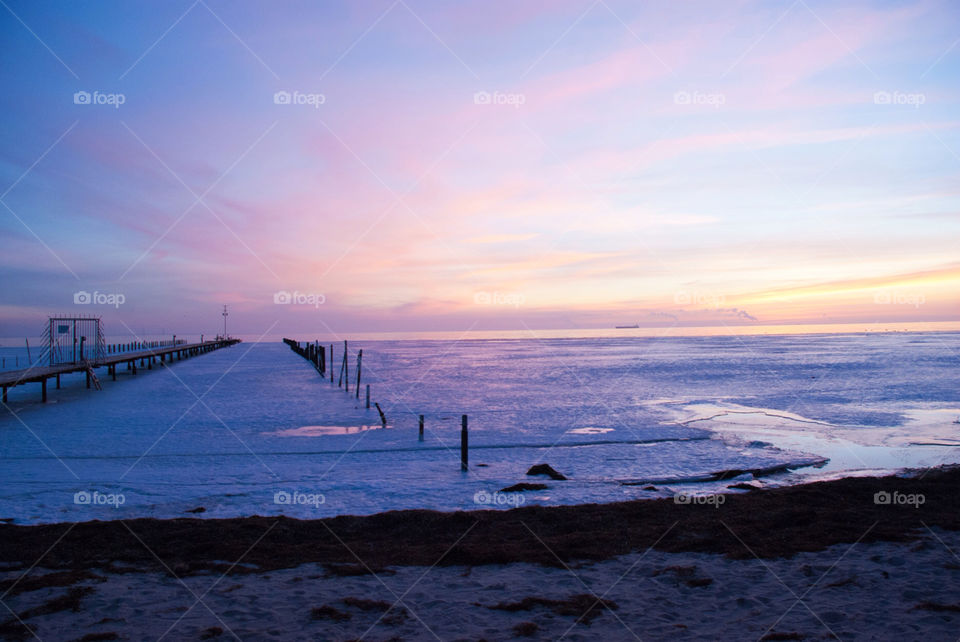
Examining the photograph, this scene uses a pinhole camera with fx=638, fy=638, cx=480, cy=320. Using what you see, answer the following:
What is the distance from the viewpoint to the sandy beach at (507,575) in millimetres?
5199

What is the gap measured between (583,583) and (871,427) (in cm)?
1535

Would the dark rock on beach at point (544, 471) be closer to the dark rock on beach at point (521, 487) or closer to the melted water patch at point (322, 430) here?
the dark rock on beach at point (521, 487)

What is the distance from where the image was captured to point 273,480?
11852 mm

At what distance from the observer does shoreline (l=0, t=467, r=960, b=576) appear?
686 centimetres

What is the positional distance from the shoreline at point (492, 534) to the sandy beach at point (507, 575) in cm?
3

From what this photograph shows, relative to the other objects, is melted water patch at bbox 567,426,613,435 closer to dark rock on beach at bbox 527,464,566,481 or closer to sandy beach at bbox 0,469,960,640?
dark rock on beach at bbox 527,464,566,481

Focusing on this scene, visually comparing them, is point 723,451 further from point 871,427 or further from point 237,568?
point 237,568

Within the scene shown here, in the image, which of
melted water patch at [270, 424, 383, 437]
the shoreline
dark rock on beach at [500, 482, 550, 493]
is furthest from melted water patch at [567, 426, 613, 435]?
the shoreline

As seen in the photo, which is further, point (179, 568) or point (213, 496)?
point (213, 496)

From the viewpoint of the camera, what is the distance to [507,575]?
253 inches

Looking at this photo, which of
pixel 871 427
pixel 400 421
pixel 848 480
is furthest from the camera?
pixel 400 421

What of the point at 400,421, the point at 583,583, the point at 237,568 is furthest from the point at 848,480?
the point at 400,421

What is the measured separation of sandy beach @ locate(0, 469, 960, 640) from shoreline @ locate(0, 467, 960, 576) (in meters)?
0.03

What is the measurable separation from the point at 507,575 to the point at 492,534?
1488 millimetres
